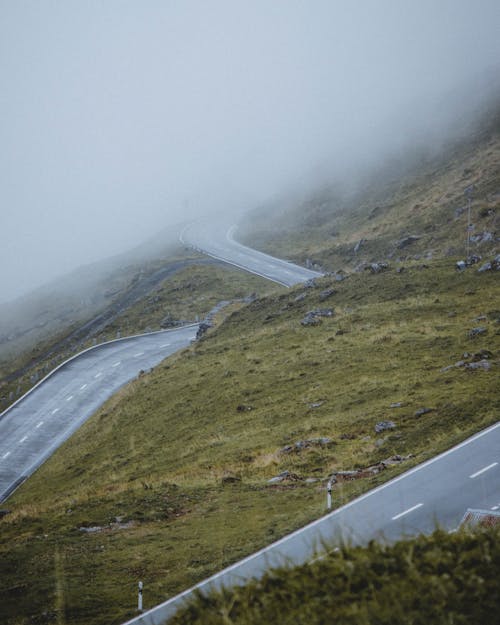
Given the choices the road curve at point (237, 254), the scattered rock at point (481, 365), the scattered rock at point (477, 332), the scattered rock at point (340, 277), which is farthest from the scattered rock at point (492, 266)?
the road curve at point (237, 254)

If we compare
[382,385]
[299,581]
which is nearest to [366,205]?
[382,385]

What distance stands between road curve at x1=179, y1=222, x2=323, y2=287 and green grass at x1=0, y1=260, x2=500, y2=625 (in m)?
26.2

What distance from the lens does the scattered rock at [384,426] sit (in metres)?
25.0

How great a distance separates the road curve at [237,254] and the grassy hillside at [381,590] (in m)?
59.6

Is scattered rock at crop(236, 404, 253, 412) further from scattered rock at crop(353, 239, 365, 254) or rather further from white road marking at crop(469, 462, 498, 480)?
scattered rock at crop(353, 239, 365, 254)

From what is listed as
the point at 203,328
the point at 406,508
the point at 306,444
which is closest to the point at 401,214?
the point at 203,328

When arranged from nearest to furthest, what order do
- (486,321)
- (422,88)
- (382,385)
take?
(382,385) → (486,321) → (422,88)

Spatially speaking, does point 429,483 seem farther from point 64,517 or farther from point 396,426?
point 64,517

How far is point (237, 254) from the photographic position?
99.9m

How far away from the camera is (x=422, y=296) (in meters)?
44.8

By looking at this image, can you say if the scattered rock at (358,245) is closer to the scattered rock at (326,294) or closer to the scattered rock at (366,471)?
the scattered rock at (326,294)

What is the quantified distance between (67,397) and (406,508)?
38985 mm

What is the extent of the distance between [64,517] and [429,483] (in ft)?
46.9

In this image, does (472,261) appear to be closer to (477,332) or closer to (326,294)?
(326,294)
